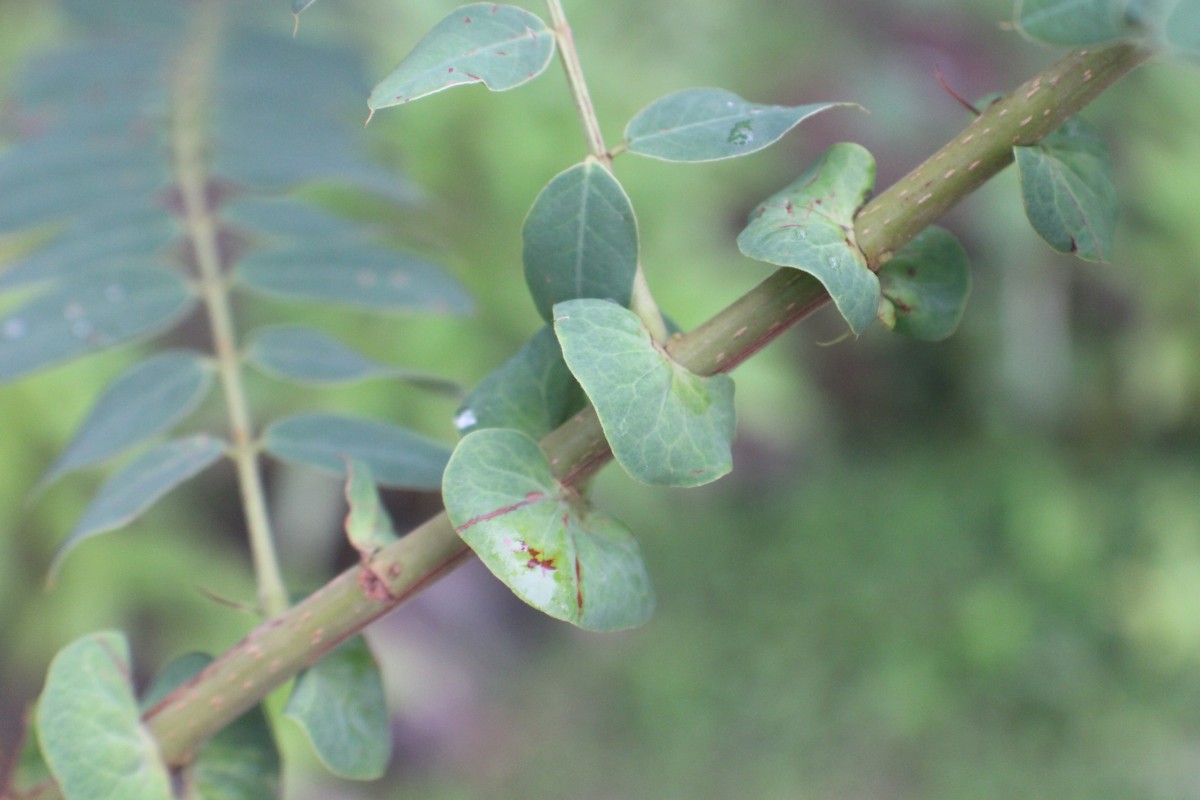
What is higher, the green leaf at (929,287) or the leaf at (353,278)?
the green leaf at (929,287)

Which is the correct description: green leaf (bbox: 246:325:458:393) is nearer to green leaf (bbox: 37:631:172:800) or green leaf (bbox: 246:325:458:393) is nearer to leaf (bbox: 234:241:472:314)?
leaf (bbox: 234:241:472:314)

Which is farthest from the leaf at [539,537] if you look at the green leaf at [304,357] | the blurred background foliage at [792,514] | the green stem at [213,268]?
the blurred background foliage at [792,514]

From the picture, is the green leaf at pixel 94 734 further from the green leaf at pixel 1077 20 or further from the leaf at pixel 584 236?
the green leaf at pixel 1077 20

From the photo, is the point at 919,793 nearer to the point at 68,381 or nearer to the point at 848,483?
the point at 848,483

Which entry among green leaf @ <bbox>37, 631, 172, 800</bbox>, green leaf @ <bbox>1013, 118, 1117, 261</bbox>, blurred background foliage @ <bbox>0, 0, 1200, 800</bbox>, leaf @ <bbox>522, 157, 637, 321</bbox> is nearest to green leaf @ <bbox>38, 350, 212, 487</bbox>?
green leaf @ <bbox>37, 631, 172, 800</bbox>

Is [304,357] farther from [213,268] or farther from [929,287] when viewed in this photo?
[929,287]

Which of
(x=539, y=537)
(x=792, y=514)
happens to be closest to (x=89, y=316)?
(x=539, y=537)
